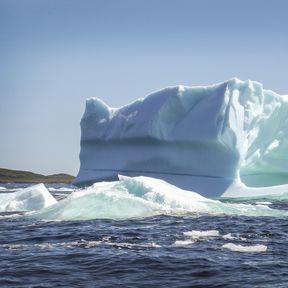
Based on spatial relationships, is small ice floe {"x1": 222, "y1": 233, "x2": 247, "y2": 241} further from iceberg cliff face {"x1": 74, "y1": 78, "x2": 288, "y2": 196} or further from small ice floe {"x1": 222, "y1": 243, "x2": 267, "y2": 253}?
iceberg cliff face {"x1": 74, "y1": 78, "x2": 288, "y2": 196}

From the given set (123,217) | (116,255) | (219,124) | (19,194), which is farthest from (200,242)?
(219,124)

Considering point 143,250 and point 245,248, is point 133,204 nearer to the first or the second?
point 143,250

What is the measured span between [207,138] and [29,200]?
11.4m

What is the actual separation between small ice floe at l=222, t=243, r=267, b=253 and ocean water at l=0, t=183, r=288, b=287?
0.02 metres

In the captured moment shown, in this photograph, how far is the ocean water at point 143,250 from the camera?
7.51 metres

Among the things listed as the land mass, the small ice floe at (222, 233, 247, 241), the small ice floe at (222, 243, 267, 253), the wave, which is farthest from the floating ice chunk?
the land mass

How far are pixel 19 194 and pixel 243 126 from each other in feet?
44.4

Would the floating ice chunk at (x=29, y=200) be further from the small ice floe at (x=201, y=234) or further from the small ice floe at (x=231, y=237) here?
the small ice floe at (x=231, y=237)

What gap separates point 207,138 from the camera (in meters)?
27.8

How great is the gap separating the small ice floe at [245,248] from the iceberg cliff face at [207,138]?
1624 cm

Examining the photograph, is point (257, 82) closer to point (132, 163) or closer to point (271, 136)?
point (271, 136)

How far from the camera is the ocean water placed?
7.51 metres

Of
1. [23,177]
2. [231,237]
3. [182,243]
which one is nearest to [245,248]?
[182,243]

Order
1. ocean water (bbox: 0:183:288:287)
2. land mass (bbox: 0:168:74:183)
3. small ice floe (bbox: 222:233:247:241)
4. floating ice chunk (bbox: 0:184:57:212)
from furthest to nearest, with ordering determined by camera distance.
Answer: land mass (bbox: 0:168:74:183)
floating ice chunk (bbox: 0:184:57:212)
small ice floe (bbox: 222:233:247:241)
ocean water (bbox: 0:183:288:287)
